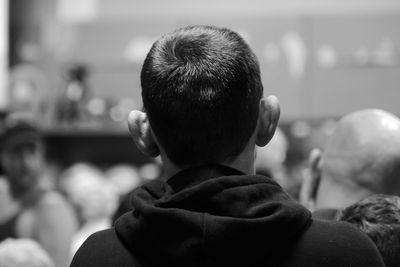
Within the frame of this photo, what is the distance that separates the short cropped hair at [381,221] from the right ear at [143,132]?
1.05 feet

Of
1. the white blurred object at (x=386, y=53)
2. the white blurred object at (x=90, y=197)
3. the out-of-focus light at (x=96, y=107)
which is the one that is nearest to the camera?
the white blurred object at (x=90, y=197)

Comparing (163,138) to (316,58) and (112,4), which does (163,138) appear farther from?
(112,4)

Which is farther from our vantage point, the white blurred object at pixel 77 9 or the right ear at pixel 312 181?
the white blurred object at pixel 77 9

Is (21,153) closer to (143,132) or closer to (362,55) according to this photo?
(143,132)

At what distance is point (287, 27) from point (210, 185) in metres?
4.12

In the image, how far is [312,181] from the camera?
4.96ft

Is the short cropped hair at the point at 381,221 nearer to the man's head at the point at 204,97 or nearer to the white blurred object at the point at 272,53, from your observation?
the man's head at the point at 204,97

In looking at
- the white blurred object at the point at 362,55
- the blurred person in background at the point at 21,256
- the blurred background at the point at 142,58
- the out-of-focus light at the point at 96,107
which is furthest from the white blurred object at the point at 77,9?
the blurred person in background at the point at 21,256

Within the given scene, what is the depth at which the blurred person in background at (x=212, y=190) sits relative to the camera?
0.80m

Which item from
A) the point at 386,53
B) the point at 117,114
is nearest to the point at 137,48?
the point at 117,114

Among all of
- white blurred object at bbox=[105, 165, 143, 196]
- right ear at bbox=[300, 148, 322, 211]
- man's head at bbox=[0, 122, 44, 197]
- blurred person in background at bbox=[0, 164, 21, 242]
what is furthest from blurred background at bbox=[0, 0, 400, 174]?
right ear at bbox=[300, 148, 322, 211]

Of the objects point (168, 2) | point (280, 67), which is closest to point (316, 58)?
point (280, 67)

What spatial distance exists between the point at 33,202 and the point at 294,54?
2.80 m

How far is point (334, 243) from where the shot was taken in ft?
2.68
